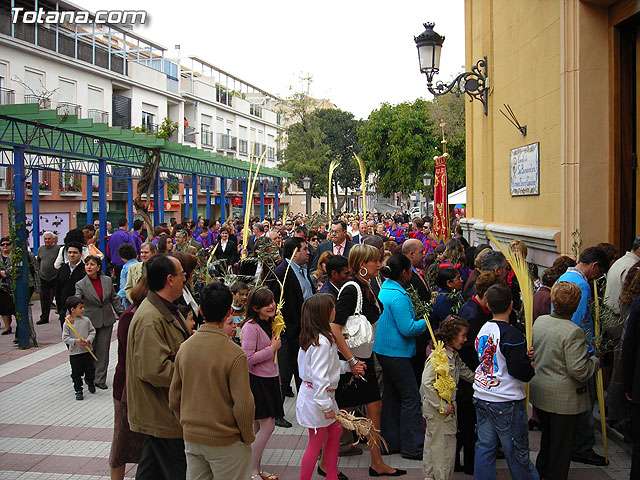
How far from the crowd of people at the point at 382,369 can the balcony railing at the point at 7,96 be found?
2458 cm

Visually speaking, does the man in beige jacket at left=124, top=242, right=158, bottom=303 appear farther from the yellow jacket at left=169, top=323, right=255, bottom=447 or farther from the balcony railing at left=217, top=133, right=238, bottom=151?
the balcony railing at left=217, top=133, right=238, bottom=151

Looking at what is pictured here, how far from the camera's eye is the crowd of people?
379 cm

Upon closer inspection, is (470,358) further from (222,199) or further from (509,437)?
(222,199)

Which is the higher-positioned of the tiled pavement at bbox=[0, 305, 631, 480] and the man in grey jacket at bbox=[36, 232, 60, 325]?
the man in grey jacket at bbox=[36, 232, 60, 325]

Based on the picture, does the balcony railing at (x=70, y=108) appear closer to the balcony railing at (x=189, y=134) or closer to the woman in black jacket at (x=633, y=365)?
the balcony railing at (x=189, y=134)

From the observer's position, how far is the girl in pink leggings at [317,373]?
475 cm

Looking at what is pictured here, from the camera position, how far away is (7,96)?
27219 mm

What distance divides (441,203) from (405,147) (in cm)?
2186

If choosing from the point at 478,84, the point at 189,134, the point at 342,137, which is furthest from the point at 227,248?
the point at 342,137

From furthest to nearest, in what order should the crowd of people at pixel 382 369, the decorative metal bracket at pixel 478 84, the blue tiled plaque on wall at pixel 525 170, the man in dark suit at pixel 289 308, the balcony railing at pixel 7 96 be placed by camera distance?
the balcony railing at pixel 7 96, the decorative metal bracket at pixel 478 84, the blue tiled plaque on wall at pixel 525 170, the man in dark suit at pixel 289 308, the crowd of people at pixel 382 369

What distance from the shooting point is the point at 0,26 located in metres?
26.9

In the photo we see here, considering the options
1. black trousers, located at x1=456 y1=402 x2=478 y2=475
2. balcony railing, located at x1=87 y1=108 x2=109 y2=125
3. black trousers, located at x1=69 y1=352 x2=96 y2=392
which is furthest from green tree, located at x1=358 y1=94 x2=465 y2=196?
black trousers, located at x1=456 y1=402 x2=478 y2=475

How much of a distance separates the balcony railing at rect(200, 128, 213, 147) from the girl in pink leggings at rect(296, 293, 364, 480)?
143ft

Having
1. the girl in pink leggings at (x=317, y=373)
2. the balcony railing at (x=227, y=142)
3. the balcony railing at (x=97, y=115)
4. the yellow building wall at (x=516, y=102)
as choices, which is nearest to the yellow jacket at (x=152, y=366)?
the girl in pink leggings at (x=317, y=373)
